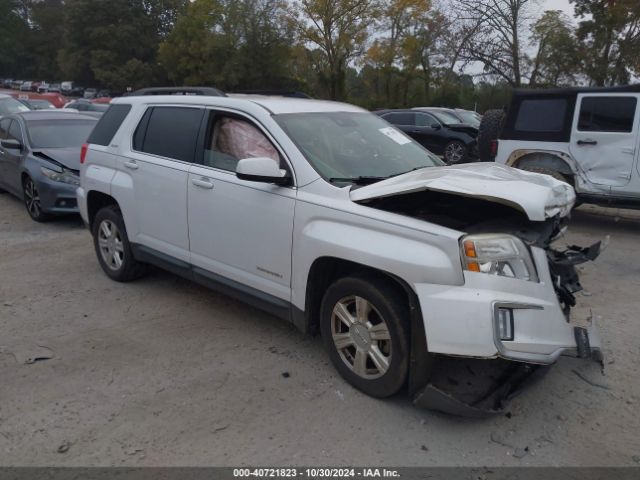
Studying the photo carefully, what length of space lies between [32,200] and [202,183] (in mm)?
5274

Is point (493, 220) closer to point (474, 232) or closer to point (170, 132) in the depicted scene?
point (474, 232)

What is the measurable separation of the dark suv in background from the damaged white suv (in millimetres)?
11850

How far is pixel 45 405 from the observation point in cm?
352

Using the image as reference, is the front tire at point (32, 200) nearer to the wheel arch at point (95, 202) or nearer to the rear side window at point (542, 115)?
the wheel arch at point (95, 202)

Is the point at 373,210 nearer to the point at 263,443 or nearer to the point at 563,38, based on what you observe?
the point at 263,443

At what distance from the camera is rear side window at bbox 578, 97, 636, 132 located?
786 centimetres

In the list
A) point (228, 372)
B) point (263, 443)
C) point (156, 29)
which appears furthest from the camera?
point (156, 29)

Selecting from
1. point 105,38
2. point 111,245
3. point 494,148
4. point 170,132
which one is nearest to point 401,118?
point 494,148

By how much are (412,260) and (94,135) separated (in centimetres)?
410

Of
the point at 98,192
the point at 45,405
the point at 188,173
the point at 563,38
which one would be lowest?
the point at 45,405

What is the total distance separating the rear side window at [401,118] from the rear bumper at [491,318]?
48.5 feet

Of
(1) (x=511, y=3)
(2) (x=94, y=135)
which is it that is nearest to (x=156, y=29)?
(1) (x=511, y=3)

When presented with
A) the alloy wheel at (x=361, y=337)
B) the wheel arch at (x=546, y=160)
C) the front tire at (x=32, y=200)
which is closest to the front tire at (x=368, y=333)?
the alloy wheel at (x=361, y=337)

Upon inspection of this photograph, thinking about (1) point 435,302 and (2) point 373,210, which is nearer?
(1) point 435,302
